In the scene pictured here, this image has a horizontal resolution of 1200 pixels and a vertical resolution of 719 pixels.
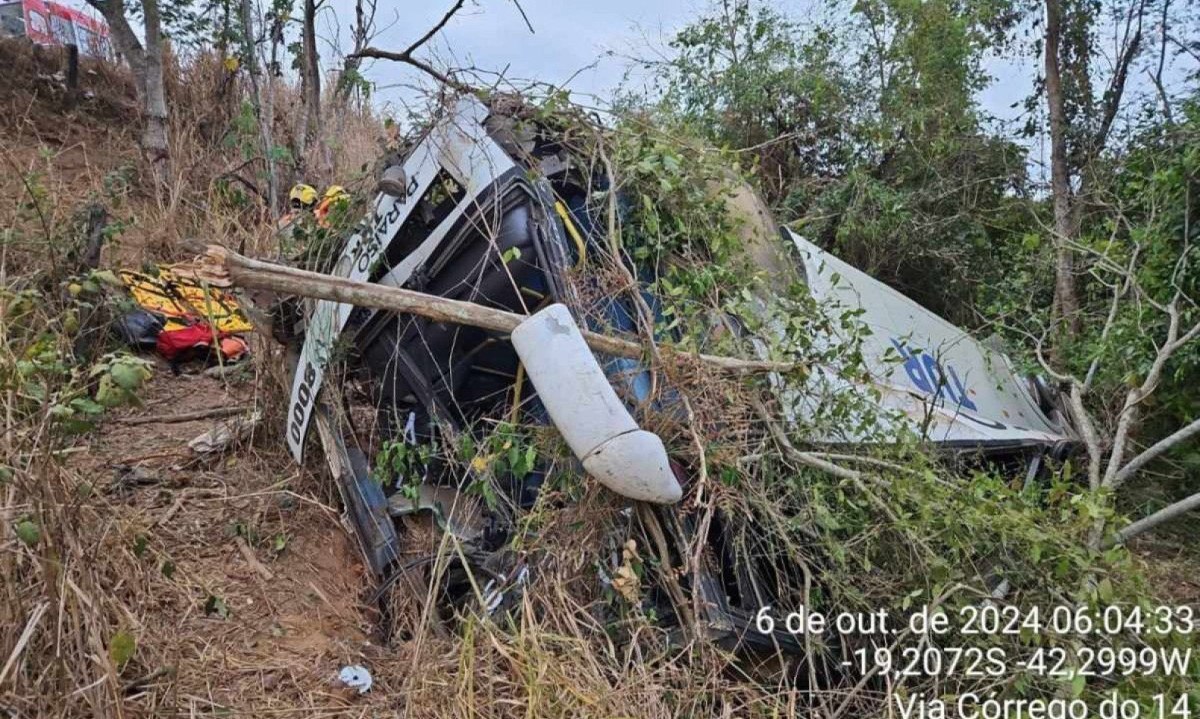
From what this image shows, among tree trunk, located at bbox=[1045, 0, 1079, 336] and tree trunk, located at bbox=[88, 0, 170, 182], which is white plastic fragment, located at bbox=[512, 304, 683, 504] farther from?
tree trunk, located at bbox=[88, 0, 170, 182]

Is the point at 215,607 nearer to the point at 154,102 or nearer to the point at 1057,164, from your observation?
the point at 154,102

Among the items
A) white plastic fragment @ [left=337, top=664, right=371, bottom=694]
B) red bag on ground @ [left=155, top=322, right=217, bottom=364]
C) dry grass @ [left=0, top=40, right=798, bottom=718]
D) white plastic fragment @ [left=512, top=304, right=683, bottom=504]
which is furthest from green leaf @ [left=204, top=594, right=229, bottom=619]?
red bag on ground @ [left=155, top=322, right=217, bottom=364]

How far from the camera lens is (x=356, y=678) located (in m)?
2.60

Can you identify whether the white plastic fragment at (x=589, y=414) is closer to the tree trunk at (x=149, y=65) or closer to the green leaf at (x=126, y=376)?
the green leaf at (x=126, y=376)

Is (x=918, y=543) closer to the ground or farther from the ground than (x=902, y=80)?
closer to the ground

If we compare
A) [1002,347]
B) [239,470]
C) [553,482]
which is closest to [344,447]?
[239,470]

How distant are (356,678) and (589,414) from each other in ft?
4.21

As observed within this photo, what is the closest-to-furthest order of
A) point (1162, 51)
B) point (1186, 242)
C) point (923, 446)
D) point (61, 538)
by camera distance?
point (61, 538) < point (923, 446) < point (1186, 242) < point (1162, 51)

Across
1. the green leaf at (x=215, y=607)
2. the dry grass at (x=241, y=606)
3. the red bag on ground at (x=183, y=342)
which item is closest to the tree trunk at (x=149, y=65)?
the red bag on ground at (x=183, y=342)

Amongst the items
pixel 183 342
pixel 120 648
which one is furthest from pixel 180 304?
pixel 120 648

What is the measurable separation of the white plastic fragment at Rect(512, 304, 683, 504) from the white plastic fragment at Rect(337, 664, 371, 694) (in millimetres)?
1114

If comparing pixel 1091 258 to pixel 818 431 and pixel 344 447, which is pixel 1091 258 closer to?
pixel 818 431

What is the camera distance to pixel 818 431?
2930 mm

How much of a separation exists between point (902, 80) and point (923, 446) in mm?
6162
